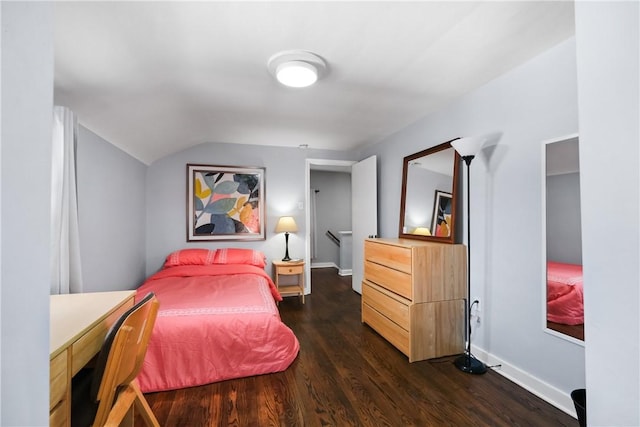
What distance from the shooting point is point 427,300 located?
2391 mm

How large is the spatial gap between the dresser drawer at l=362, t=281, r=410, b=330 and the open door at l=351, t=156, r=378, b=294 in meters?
1.05

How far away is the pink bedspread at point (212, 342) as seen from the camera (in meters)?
2.01

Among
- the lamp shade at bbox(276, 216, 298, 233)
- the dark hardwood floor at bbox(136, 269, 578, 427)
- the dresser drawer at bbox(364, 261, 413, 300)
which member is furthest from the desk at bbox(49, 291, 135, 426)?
the lamp shade at bbox(276, 216, 298, 233)

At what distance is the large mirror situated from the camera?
2.64m

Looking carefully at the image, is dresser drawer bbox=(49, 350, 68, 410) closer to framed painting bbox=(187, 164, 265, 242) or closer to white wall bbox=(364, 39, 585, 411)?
white wall bbox=(364, 39, 585, 411)

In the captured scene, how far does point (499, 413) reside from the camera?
1740 mm

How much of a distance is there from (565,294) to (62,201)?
317 cm

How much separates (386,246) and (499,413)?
1465 mm

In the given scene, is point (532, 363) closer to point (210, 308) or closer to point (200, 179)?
point (210, 308)

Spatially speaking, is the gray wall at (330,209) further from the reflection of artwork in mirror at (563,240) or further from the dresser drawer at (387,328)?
the reflection of artwork in mirror at (563,240)

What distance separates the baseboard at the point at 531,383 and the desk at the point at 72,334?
2521 mm

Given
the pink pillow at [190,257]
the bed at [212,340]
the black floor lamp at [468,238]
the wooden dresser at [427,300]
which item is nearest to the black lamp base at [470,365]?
the black floor lamp at [468,238]
